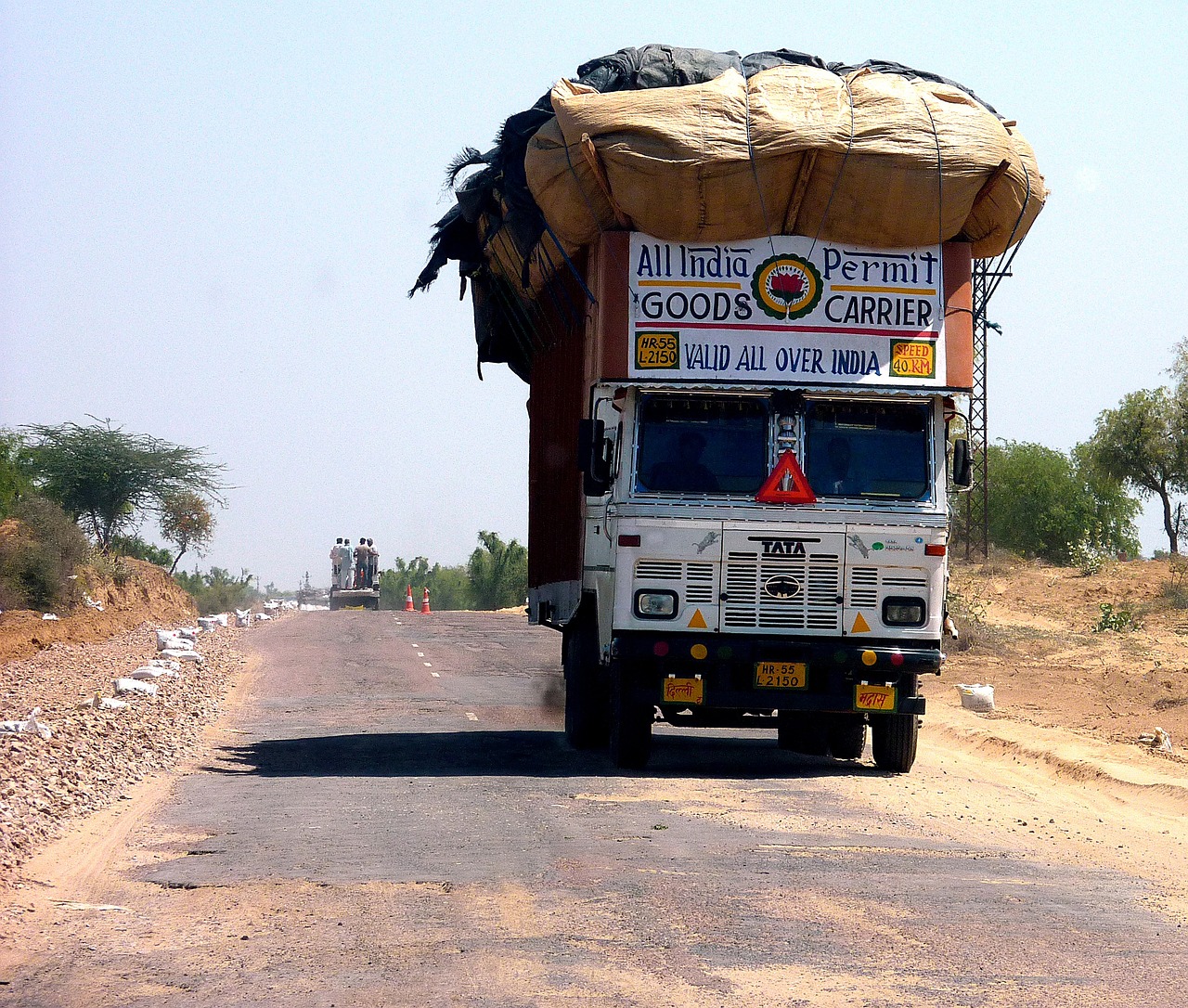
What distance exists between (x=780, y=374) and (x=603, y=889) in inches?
210

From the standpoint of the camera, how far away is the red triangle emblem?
1162cm

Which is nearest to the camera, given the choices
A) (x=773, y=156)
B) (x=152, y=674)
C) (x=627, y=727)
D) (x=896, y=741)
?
(x=773, y=156)

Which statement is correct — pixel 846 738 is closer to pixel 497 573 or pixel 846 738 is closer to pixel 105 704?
pixel 105 704

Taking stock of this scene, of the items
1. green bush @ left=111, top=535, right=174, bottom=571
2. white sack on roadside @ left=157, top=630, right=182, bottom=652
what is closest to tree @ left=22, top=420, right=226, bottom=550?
green bush @ left=111, top=535, right=174, bottom=571

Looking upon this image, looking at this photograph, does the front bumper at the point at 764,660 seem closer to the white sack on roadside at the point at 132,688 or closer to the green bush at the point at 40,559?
the white sack on roadside at the point at 132,688

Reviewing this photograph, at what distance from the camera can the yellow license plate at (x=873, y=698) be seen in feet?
38.8

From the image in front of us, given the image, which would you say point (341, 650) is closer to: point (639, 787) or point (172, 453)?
point (639, 787)

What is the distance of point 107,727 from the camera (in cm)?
1487

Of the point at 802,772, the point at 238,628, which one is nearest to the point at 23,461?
the point at 238,628

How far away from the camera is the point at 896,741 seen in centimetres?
1255

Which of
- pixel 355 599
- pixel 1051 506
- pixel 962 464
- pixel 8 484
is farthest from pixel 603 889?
pixel 1051 506

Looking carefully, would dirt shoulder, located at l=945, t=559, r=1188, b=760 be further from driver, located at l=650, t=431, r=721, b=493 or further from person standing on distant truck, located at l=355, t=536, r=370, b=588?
person standing on distant truck, located at l=355, t=536, r=370, b=588

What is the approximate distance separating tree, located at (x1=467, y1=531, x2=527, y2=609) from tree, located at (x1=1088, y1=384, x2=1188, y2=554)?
32.7 m

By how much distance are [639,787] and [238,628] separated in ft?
107
